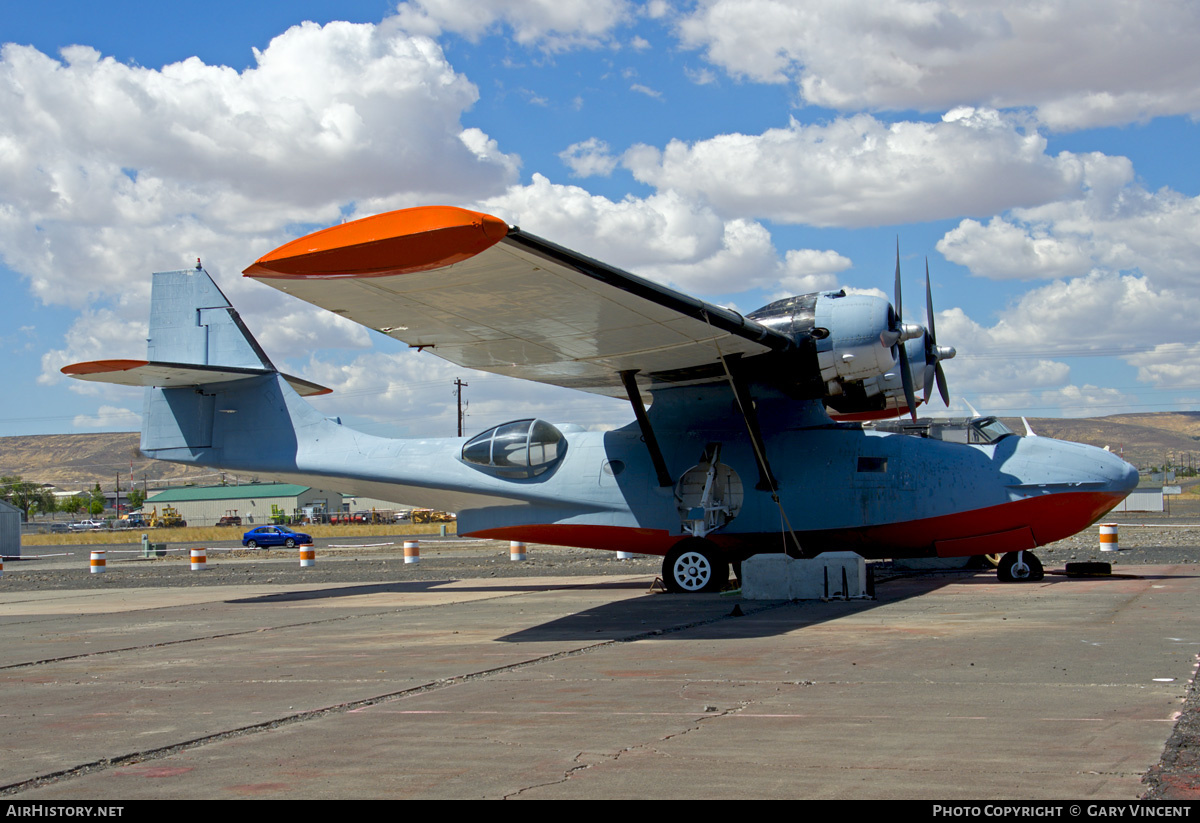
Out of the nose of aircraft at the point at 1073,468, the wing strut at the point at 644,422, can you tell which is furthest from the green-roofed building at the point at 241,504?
the nose of aircraft at the point at 1073,468

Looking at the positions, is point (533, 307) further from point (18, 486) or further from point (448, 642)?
point (18, 486)

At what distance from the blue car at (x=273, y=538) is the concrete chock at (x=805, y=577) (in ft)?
127

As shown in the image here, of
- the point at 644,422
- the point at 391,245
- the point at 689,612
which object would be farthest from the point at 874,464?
the point at 391,245

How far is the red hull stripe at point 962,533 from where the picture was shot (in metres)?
15.0

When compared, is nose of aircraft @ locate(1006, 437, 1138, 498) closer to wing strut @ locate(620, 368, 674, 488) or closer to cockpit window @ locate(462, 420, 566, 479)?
wing strut @ locate(620, 368, 674, 488)

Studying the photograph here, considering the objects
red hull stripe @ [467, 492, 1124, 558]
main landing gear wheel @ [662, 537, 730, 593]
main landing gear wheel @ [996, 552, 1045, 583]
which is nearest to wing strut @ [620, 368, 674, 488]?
red hull stripe @ [467, 492, 1124, 558]

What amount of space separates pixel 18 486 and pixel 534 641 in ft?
528

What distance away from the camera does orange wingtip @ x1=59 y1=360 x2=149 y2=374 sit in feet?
48.7

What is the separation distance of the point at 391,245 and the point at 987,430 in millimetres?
11039

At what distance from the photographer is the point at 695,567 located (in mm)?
15344

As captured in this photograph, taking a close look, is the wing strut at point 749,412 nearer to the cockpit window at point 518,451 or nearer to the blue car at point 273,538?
the cockpit window at point 518,451

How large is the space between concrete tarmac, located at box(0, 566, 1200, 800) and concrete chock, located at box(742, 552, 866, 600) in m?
0.38

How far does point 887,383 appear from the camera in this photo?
1669 cm

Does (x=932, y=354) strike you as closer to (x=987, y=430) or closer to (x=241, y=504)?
(x=987, y=430)
